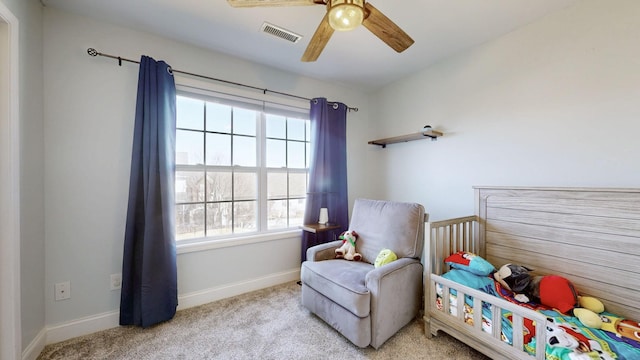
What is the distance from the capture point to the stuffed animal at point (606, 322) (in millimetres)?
1270

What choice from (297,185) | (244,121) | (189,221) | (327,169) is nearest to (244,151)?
(244,121)

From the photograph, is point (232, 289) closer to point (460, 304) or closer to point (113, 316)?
point (113, 316)

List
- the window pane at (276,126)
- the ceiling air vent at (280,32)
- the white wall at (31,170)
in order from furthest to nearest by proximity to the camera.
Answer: the window pane at (276,126) < the ceiling air vent at (280,32) < the white wall at (31,170)

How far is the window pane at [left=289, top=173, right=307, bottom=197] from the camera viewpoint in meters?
2.92

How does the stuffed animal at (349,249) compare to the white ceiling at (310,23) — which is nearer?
the white ceiling at (310,23)

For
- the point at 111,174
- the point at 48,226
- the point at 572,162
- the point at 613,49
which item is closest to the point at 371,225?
the point at 572,162


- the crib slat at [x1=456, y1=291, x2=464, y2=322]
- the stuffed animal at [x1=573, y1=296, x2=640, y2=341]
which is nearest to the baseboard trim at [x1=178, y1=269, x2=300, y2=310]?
the crib slat at [x1=456, y1=291, x2=464, y2=322]

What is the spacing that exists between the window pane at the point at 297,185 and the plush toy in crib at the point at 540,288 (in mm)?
2031

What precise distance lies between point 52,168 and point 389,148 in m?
3.28

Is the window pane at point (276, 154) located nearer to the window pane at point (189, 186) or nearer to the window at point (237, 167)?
the window at point (237, 167)

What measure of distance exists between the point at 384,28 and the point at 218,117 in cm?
181

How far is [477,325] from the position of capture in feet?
4.96

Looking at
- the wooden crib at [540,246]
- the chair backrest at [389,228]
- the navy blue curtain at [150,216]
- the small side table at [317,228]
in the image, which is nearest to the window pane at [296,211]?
the small side table at [317,228]

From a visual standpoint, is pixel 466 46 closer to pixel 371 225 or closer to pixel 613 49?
pixel 613 49
